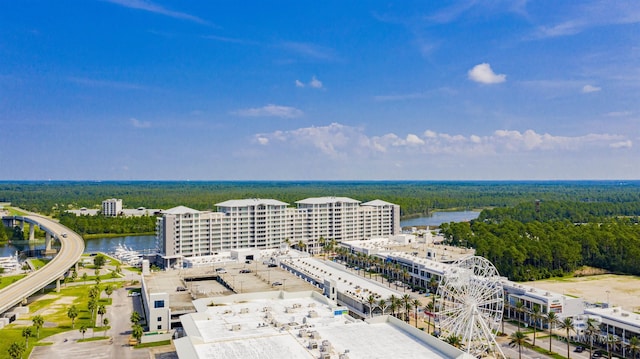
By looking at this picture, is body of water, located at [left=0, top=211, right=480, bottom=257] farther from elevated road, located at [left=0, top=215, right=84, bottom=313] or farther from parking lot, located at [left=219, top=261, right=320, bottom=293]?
parking lot, located at [left=219, top=261, right=320, bottom=293]

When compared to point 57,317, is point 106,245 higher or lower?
higher

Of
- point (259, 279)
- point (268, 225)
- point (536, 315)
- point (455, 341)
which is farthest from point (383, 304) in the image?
point (268, 225)

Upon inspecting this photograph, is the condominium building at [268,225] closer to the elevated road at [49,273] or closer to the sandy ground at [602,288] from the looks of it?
the elevated road at [49,273]

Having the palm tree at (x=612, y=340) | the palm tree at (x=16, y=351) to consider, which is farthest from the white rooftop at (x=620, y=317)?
the palm tree at (x=16, y=351)

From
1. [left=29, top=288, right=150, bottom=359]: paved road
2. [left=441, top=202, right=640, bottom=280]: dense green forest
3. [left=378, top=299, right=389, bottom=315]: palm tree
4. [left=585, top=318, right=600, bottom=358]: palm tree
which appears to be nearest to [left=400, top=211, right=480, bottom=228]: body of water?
[left=441, top=202, right=640, bottom=280]: dense green forest

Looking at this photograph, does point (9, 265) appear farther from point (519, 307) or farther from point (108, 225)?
point (519, 307)
